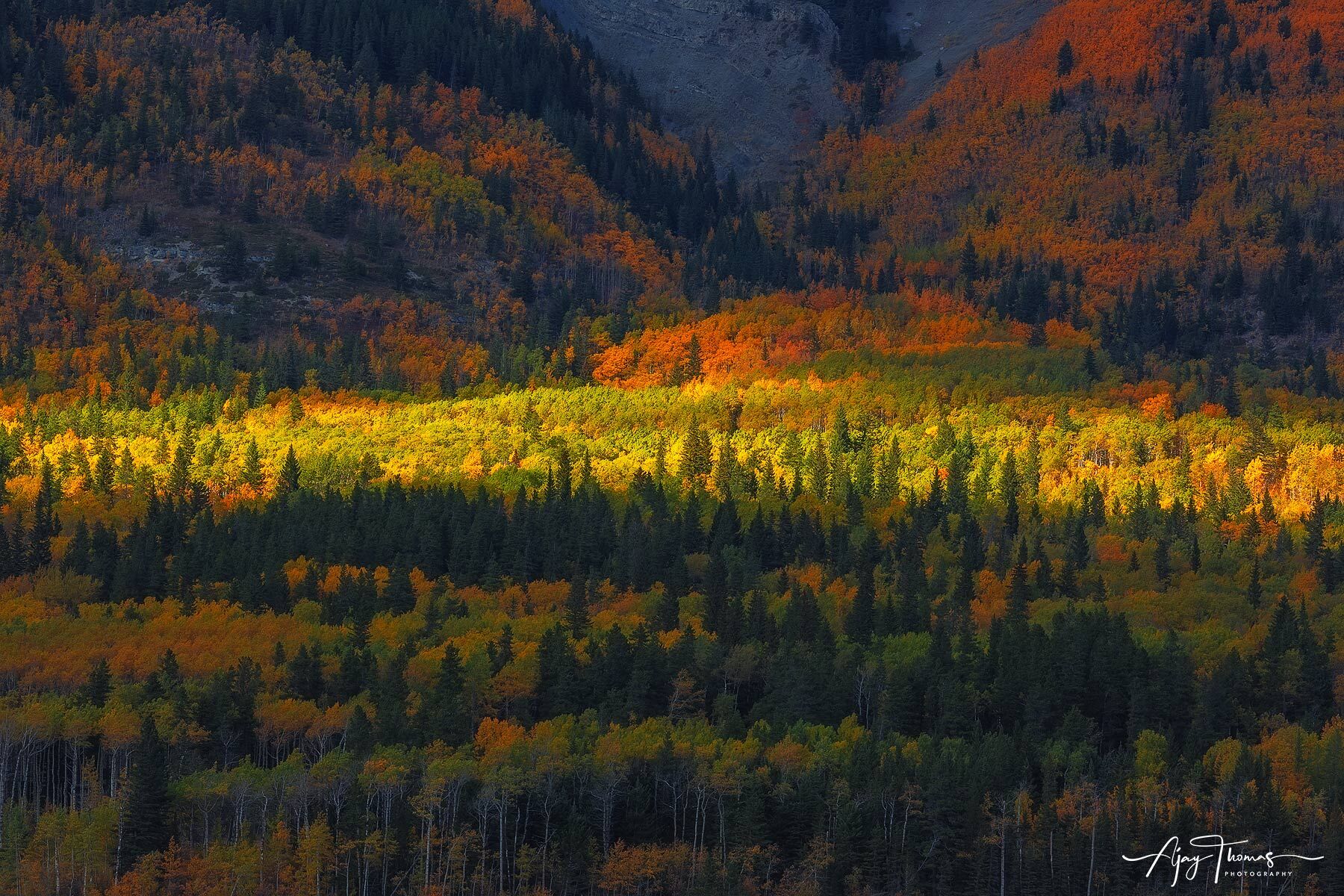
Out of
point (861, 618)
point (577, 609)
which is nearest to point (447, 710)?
point (577, 609)

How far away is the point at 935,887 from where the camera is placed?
119000 mm

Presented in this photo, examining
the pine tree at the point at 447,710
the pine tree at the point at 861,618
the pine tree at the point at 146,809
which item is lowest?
the pine tree at the point at 146,809

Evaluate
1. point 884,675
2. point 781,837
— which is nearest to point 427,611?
point 884,675

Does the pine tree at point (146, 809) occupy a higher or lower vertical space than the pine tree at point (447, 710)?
lower

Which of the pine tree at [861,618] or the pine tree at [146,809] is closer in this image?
the pine tree at [146,809]

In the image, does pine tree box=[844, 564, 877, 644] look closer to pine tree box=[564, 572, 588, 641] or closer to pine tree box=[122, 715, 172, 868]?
pine tree box=[564, 572, 588, 641]

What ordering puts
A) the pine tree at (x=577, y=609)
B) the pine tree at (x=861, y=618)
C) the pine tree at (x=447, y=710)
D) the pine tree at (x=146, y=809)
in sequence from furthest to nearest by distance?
the pine tree at (x=861, y=618) → the pine tree at (x=577, y=609) → the pine tree at (x=447, y=710) → the pine tree at (x=146, y=809)

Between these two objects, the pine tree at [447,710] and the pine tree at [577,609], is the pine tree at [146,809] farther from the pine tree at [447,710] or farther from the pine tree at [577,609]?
the pine tree at [577,609]

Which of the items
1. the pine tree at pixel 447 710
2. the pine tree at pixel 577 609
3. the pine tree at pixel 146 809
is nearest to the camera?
the pine tree at pixel 146 809

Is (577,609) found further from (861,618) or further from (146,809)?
(146,809)

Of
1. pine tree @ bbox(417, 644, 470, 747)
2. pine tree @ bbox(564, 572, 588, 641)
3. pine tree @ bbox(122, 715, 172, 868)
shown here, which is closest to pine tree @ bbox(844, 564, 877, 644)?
pine tree @ bbox(564, 572, 588, 641)

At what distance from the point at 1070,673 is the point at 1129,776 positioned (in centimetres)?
2007

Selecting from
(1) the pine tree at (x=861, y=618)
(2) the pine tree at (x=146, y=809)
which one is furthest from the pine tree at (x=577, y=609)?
(2) the pine tree at (x=146, y=809)

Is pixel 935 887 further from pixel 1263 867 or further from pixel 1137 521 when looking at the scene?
pixel 1137 521
